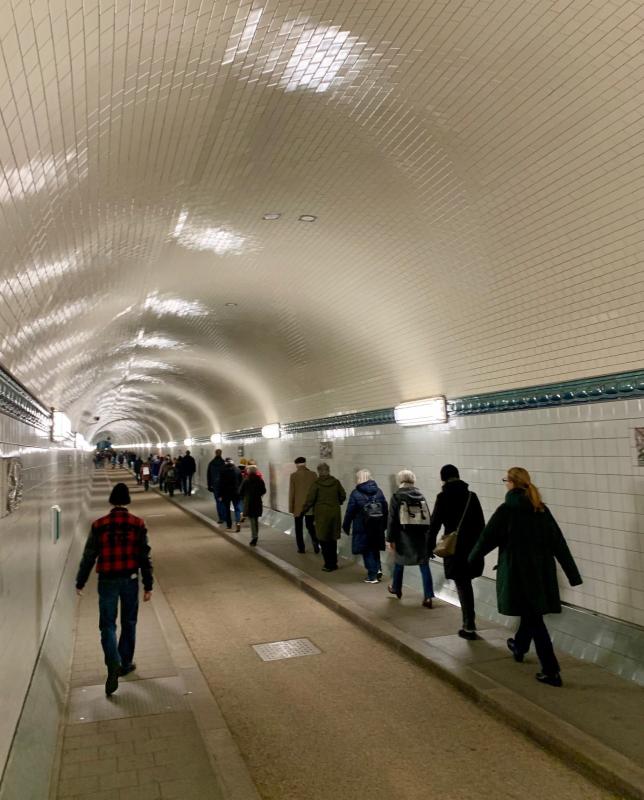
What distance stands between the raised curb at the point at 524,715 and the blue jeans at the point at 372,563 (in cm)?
135

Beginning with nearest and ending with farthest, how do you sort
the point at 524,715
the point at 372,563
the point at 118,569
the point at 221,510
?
the point at 524,715, the point at 118,569, the point at 372,563, the point at 221,510

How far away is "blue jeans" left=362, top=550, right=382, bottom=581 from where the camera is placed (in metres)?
9.04

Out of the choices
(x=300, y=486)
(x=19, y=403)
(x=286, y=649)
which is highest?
(x=19, y=403)

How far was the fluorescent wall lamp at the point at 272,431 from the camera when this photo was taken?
15172mm

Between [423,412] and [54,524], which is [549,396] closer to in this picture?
[423,412]

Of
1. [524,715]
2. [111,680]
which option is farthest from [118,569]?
[524,715]

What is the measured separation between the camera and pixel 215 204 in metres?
6.31

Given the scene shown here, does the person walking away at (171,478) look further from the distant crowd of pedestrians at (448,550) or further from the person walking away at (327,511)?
the distant crowd of pedestrians at (448,550)

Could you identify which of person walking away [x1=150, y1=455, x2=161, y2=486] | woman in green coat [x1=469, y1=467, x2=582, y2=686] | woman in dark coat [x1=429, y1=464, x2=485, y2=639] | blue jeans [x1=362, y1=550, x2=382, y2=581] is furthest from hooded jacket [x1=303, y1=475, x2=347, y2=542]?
person walking away [x1=150, y1=455, x2=161, y2=486]

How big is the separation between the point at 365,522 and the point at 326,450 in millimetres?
3381

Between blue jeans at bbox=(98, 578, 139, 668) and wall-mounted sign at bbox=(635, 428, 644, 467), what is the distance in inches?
161

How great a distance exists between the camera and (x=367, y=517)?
885 cm

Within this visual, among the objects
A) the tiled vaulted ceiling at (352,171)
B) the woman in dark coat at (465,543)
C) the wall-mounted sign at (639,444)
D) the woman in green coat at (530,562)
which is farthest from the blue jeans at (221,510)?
the wall-mounted sign at (639,444)

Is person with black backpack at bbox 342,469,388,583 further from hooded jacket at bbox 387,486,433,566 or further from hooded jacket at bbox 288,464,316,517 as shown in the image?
hooded jacket at bbox 288,464,316,517
